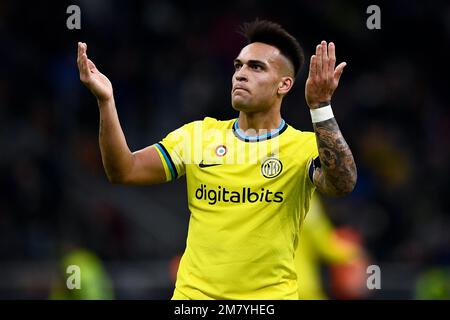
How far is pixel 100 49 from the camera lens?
14.8m

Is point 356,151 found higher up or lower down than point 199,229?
higher up

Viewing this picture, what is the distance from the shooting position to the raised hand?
17.7 ft

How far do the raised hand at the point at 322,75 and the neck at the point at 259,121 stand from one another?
63cm

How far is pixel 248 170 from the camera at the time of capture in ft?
19.2

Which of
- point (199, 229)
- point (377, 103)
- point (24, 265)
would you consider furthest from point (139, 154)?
point (377, 103)

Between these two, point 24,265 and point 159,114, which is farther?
point 159,114

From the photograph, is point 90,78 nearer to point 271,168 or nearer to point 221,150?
point 221,150

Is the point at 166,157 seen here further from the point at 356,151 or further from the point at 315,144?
the point at 356,151

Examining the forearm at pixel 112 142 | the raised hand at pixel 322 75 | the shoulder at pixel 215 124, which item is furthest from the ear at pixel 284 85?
the forearm at pixel 112 142

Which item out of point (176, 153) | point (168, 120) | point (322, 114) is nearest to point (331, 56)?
point (322, 114)

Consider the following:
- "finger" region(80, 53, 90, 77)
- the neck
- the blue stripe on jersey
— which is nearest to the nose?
the neck

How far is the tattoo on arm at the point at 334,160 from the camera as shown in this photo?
18.0ft

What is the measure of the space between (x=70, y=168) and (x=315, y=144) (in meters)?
8.04

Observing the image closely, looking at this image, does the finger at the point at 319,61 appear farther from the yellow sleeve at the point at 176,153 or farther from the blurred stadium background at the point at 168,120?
the blurred stadium background at the point at 168,120
